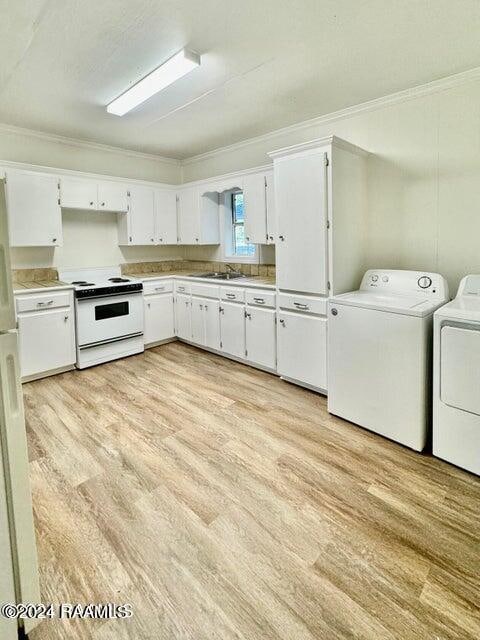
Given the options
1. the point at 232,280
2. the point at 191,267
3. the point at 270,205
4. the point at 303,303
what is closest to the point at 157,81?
the point at 270,205

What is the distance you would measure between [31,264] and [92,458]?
2.76 metres

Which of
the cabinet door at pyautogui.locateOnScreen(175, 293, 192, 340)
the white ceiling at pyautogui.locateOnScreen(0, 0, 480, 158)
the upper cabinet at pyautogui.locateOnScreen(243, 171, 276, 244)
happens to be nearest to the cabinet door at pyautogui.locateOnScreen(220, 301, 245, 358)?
the cabinet door at pyautogui.locateOnScreen(175, 293, 192, 340)

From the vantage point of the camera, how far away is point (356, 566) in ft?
5.10

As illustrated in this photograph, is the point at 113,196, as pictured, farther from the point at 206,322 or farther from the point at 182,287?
the point at 206,322

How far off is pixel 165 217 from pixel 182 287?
1.10m

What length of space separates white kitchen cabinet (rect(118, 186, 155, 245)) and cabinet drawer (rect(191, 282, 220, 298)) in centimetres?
101

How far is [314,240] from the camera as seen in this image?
307 cm

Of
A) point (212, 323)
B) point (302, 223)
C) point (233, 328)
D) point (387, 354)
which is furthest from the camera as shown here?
point (212, 323)

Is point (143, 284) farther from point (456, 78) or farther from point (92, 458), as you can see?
point (456, 78)

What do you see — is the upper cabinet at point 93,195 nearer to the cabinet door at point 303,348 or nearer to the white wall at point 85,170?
the white wall at point 85,170

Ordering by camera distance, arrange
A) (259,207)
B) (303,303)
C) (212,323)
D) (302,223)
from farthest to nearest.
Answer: (212,323) → (259,207) → (303,303) → (302,223)

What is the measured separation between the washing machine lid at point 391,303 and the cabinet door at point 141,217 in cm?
302

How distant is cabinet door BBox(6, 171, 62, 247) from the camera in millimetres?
3633

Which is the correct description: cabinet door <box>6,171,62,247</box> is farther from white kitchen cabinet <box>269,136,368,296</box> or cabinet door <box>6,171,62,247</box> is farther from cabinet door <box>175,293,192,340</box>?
white kitchen cabinet <box>269,136,368,296</box>
